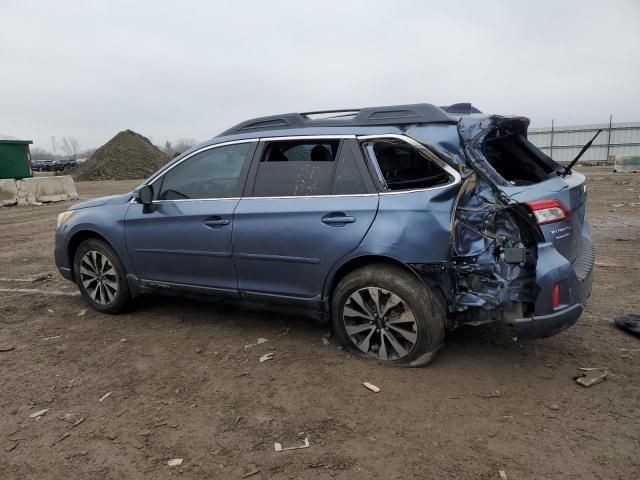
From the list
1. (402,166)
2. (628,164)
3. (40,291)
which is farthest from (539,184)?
(628,164)

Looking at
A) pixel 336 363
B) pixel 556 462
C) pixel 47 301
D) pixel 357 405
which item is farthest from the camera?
pixel 47 301

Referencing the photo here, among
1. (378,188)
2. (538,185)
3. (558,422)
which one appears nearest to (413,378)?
(558,422)

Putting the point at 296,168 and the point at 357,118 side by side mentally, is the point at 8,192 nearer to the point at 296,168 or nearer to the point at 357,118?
the point at 296,168

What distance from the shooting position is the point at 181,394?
132 inches

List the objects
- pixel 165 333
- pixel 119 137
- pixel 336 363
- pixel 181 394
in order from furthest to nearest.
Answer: pixel 119 137, pixel 165 333, pixel 336 363, pixel 181 394

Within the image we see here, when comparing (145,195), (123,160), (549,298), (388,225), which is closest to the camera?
(549,298)

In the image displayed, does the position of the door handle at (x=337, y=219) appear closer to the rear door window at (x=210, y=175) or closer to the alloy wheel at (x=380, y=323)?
the alloy wheel at (x=380, y=323)

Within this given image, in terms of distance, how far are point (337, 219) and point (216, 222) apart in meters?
1.13

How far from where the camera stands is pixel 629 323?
413 centimetres

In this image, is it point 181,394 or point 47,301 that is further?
point 47,301

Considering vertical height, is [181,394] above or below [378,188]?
below

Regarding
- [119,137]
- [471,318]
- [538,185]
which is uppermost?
[119,137]

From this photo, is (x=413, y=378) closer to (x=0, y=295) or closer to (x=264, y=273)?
(x=264, y=273)

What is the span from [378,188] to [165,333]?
94.0 inches
